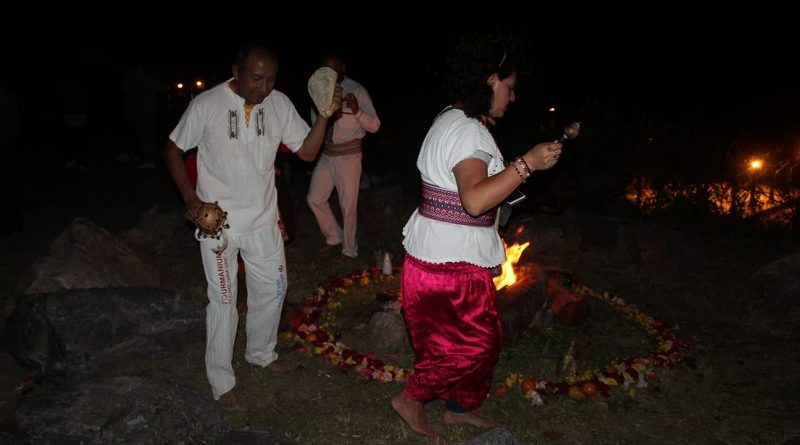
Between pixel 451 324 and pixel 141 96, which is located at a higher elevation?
pixel 141 96

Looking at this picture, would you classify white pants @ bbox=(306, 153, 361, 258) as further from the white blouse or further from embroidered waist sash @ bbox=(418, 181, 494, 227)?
embroidered waist sash @ bbox=(418, 181, 494, 227)

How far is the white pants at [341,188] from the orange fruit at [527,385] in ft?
11.5

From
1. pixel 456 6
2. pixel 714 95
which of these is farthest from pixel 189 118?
pixel 456 6

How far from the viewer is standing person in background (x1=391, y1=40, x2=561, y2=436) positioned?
3.54m

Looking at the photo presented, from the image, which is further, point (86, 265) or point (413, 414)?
point (86, 265)

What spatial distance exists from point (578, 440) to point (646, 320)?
2.36 meters

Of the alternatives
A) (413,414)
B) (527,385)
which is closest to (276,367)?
(413,414)

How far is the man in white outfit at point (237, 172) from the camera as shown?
4250 mm

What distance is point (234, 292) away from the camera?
179 inches

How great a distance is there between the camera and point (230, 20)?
79.0 ft

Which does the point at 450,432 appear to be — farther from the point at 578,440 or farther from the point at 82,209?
the point at 82,209

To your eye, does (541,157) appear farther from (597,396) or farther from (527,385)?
(597,396)

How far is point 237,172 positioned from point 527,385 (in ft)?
9.03

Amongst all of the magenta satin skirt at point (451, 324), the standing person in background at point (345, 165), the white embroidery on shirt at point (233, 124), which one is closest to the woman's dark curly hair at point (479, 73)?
the magenta satin skirt at point (451, 324)
